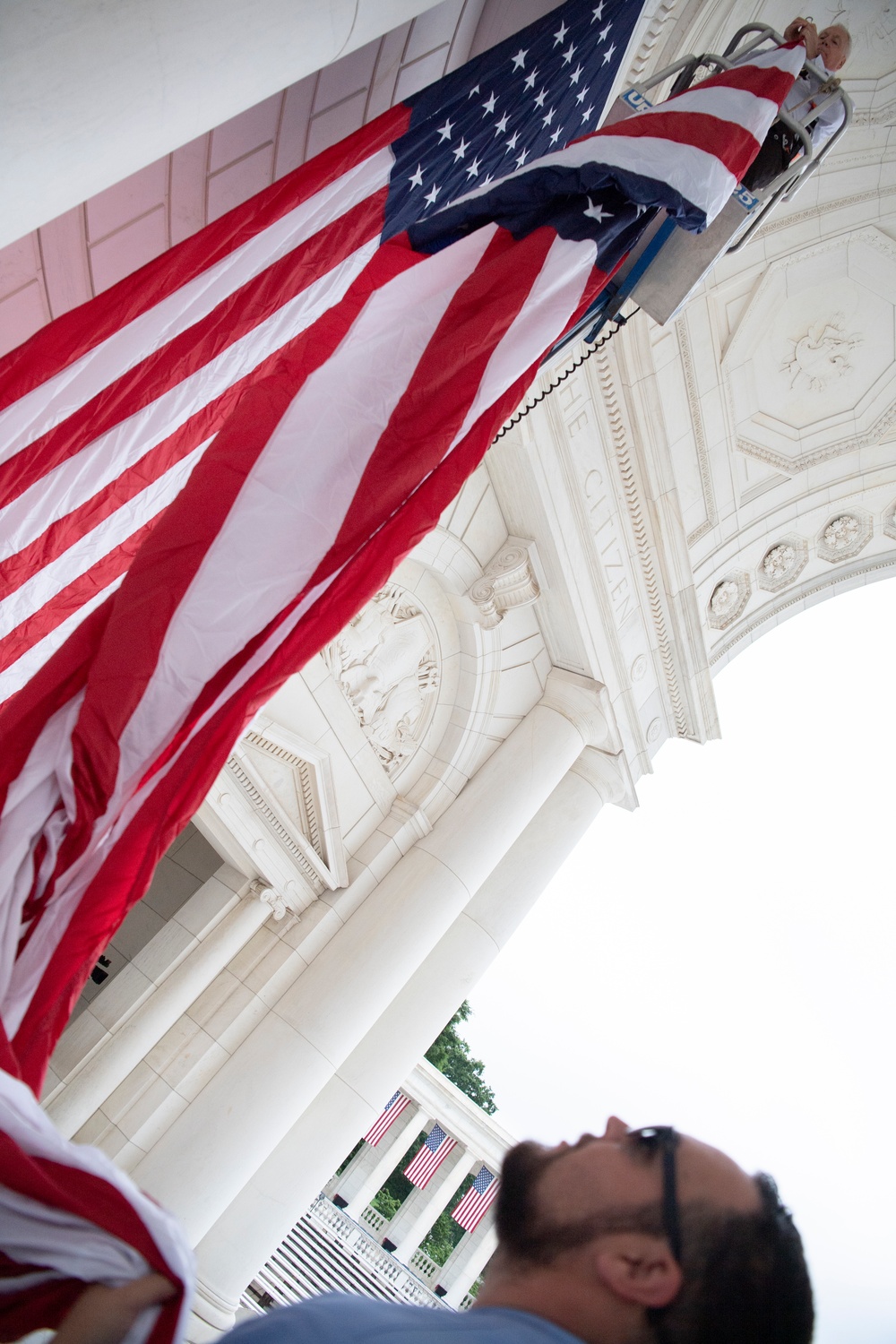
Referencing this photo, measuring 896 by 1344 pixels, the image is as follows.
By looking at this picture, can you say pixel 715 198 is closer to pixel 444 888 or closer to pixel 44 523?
pixel 44 523

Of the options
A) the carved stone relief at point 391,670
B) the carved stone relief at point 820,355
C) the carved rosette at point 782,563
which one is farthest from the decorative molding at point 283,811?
the carved stone relief at point 820,355

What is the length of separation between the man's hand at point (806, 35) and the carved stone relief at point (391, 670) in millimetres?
4611

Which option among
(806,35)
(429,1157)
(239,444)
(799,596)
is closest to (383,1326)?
(239,444)

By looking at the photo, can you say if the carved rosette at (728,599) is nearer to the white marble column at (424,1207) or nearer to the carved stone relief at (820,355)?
the carved stone relief at (820,355)

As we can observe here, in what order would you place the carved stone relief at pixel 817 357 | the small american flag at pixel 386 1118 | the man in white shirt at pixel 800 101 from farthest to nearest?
the small american flag at pixel 386 1118
the carved stone relief at pixel 817 357
the man in white shirt at pixel 800 101

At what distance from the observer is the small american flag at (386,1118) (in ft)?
68.7

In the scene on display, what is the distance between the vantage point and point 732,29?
6309 mm

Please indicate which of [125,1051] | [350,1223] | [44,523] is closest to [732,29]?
[44,523]

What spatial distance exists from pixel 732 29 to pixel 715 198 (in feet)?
13.7

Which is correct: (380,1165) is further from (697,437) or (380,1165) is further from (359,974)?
(697,437)

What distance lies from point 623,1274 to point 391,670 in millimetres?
6544

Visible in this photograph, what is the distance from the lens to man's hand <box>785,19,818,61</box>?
14.6ft

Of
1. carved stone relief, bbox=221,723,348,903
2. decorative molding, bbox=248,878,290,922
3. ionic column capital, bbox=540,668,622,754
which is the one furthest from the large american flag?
ionic column capital, bbox=540,668,622,754

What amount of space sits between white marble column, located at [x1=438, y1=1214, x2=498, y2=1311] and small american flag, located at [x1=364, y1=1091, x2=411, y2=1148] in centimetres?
446
